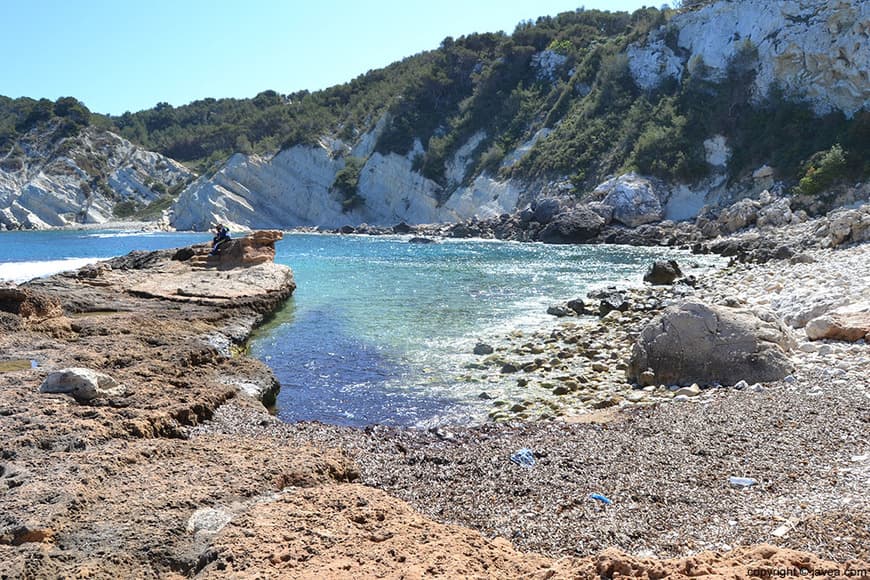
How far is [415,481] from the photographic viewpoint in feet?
23.0

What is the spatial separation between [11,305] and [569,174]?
152 feet

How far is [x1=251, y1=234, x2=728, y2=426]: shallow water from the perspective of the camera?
11.4 m

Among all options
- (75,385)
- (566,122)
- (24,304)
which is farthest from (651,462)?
(566,122)

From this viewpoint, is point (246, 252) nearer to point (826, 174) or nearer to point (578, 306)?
point (578, 306)

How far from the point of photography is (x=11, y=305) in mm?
13758

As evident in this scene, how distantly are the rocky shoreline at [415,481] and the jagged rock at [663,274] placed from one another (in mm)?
12682

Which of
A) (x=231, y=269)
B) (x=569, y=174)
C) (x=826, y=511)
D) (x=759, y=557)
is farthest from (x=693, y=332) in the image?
(x=569, y=174)

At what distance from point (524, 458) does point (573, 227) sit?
3876 cm

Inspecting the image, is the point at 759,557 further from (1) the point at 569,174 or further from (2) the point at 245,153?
(2) the point at 245,153

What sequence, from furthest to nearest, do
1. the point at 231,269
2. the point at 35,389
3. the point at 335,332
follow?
the point at 231,269 → the point at 335,332 → the point at 35,389

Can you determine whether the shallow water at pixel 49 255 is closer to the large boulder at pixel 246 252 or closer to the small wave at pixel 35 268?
the small wave at pixel 35 268

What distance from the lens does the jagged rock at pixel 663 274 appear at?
23.6 m

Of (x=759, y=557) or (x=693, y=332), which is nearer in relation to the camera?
(x=759, y=557)

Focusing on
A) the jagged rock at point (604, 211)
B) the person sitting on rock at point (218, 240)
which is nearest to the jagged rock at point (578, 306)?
the person sitting on rock at point (218, 240)
